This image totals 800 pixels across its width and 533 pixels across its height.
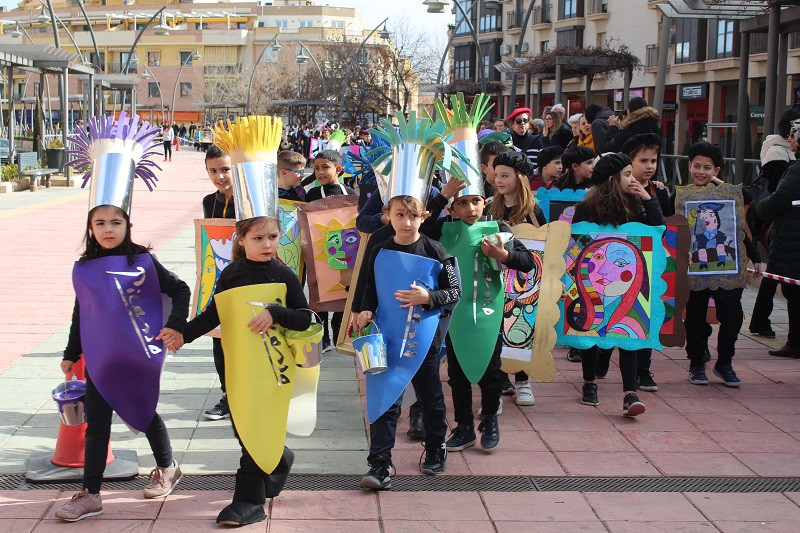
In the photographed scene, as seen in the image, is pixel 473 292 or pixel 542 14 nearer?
pixel 473 292

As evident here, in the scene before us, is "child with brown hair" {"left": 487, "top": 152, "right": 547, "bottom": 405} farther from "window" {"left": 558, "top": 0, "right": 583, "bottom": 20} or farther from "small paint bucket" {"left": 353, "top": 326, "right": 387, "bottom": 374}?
"window" {"left": 558, "top": 0, "right": 583, "bottom": 20}

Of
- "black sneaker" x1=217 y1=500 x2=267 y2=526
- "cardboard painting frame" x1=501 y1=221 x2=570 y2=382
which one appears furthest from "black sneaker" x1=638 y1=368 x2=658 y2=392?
"black sneaker" x1=217 y1=500 x2=267 y2=526

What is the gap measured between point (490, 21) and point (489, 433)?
215ft

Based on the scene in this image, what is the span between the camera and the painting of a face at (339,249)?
7453mm

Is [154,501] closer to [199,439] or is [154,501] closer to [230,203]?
[199,439]

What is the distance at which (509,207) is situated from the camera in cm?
664

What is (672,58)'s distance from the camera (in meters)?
45.7

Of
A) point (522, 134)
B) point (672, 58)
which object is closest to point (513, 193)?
point (522, 134)

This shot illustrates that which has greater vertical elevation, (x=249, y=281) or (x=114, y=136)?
(x=114, y=136)

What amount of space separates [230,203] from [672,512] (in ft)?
10.2

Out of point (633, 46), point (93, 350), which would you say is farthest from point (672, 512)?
point (633, 46)

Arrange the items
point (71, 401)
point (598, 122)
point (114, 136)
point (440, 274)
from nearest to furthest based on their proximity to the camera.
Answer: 1. point (114, 136)
2. point (440, 274)
3. point (71, 401)
4. point (598, 122)

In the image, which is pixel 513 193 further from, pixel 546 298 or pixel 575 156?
pixel 575 156

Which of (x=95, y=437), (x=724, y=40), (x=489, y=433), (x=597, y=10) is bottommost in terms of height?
(x=489, y=433)
